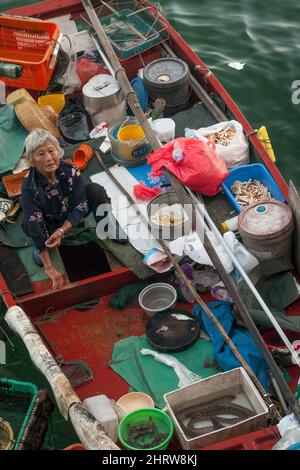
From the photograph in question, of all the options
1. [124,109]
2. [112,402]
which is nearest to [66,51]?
[124,109]

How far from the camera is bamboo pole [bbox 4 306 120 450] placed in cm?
507

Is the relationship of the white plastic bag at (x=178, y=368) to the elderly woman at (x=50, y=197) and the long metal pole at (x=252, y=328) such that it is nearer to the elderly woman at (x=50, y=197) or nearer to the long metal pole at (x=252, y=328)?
the long metal pole at (x=252, y=328)

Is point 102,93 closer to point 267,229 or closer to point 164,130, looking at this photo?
point 164,130

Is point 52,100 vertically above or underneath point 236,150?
above

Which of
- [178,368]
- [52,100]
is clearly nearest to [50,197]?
[178,368]

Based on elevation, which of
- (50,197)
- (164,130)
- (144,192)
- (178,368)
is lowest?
(178,368)

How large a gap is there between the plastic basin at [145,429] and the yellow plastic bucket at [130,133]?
347 cm

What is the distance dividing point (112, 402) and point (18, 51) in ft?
17.1

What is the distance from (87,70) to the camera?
29.8 feet

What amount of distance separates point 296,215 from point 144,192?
1.77 m

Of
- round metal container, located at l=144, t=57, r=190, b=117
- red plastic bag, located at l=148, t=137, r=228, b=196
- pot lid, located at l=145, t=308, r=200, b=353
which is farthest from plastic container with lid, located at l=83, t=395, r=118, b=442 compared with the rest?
round metal container, located at l=144, t=57, r=190, b=117

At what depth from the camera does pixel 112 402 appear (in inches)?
230

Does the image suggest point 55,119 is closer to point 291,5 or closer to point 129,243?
point 129,243

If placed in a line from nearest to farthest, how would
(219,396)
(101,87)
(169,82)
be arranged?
1. (219,396)
2. (169,82)
3. (101,87)
